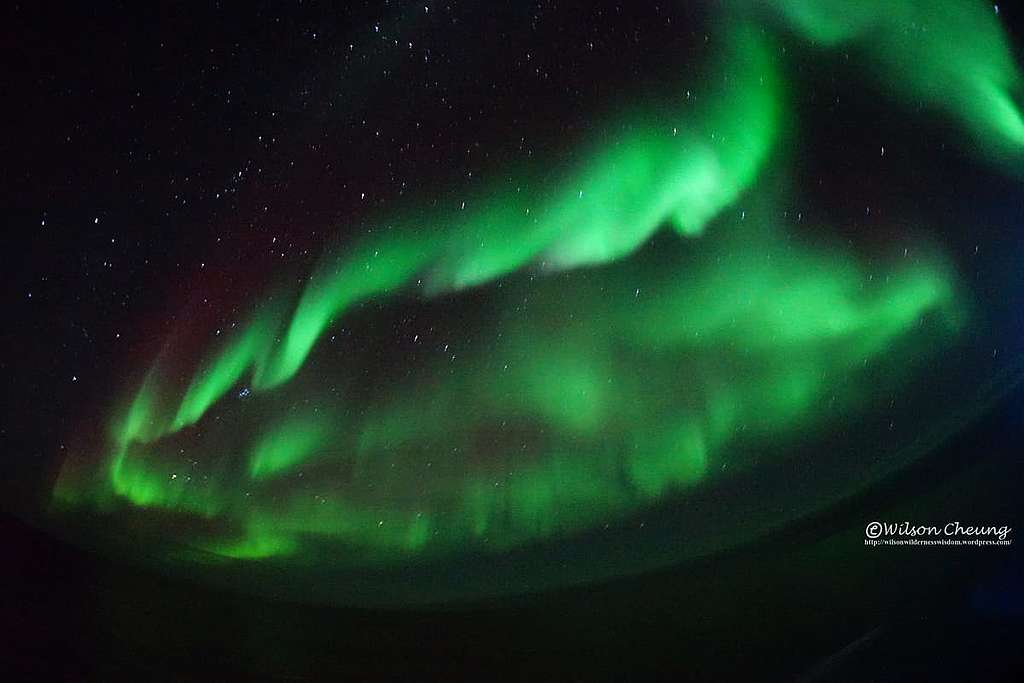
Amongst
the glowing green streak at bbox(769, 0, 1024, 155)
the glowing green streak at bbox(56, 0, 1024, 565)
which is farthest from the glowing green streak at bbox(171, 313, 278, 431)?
the glowing green streak at bbox(769, 0, 1024, 155)

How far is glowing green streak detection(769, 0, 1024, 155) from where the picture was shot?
1142 millimetres

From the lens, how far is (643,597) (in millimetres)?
1133

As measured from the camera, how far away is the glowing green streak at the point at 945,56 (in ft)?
3.75

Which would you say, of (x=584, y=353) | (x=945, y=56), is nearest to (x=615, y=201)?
(x=584, y=353)

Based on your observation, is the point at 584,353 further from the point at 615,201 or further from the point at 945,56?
the point at 945,56

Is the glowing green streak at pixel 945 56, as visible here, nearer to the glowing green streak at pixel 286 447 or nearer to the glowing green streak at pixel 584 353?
the glowing green streak at pixel 584 353

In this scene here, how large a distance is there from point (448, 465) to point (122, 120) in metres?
0.56

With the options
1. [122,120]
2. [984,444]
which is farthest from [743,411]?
[122,120]

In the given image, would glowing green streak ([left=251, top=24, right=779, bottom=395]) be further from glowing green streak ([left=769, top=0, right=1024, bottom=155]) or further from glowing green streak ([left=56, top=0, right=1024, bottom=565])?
glowing green streak ([left=769, top=0, right=1024, bottom=155])

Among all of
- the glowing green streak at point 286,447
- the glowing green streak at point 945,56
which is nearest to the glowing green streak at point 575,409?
the glowing green streak at point 286,447

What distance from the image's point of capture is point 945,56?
1.15m

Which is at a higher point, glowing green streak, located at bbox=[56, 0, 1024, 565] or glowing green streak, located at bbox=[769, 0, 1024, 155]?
glowing green streak, located at bbox=[769, 0, 1024, 155]

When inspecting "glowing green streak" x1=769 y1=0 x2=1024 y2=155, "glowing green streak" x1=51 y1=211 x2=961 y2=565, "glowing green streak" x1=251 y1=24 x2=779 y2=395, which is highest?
"glowing green streak" x1=769 y1=0 x2=1024 y2=155

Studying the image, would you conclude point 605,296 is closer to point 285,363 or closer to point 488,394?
point 488,394
